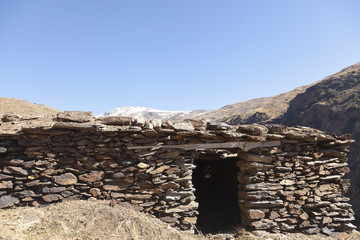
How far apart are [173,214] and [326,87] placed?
103ft

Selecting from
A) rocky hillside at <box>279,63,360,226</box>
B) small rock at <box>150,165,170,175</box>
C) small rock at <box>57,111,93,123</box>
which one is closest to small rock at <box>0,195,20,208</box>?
small rock at <box>57,111,93,123</box>

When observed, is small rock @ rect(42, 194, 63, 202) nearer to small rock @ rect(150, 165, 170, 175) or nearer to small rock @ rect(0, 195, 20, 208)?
small rock @ rect(0, 195, 20, 208)

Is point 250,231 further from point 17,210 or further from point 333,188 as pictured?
point 17,210

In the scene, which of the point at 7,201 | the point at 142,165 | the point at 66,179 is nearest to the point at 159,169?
the point at 142,165

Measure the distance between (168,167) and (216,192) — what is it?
4171 mm

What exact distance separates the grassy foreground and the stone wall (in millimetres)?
243

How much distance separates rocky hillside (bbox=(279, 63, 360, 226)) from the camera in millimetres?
18553

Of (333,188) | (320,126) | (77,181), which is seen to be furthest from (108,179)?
(320,126)

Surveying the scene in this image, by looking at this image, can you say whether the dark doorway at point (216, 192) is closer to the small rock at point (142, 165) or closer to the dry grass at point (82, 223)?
the dry grass at point (82, 223)

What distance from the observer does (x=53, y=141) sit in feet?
16.2

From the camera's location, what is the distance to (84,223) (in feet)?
14.4

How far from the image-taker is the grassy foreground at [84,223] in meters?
3.99

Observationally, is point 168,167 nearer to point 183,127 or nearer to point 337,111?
point 183,127

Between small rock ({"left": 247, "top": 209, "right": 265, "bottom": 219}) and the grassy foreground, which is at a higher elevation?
the grassy foreground
